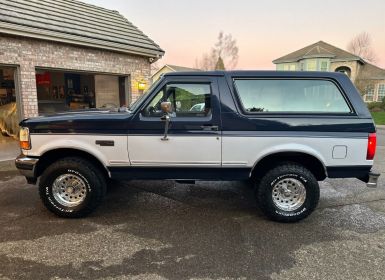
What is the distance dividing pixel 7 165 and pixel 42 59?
286 cm

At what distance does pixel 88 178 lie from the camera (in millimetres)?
4078

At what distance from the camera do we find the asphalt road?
2.96 meters

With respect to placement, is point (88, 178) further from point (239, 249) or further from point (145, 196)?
point (239, 249)

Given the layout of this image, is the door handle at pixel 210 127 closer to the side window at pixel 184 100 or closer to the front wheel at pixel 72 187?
the side window at pixel 184 100

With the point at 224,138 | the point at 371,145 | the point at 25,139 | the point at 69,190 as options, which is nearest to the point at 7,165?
the point at 25,139

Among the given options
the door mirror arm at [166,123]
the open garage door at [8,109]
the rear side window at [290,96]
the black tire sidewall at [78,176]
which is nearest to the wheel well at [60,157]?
the black tire sidewall at [78,176]

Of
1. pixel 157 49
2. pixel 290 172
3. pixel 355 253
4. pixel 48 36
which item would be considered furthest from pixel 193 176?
pixel 157 49

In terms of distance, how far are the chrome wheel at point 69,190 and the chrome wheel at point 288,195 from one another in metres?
A: 2.68

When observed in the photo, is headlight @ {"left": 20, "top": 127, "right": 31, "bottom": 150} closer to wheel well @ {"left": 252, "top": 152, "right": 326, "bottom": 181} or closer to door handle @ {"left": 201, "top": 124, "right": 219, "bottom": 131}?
door handle @ {"left": 201, "top": 124, "right": 219, "bottom": 131}

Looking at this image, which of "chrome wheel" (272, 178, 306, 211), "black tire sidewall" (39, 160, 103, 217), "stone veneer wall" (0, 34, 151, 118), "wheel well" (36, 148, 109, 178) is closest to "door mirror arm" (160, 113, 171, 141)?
"wheel well" (36, 148, 109, 178)

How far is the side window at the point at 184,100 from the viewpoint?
4.00 meters

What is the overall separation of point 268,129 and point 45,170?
10.3 ft

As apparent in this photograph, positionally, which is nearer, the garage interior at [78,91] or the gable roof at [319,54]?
the garage interior at [78,91]

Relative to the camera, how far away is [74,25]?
29.2 ft
